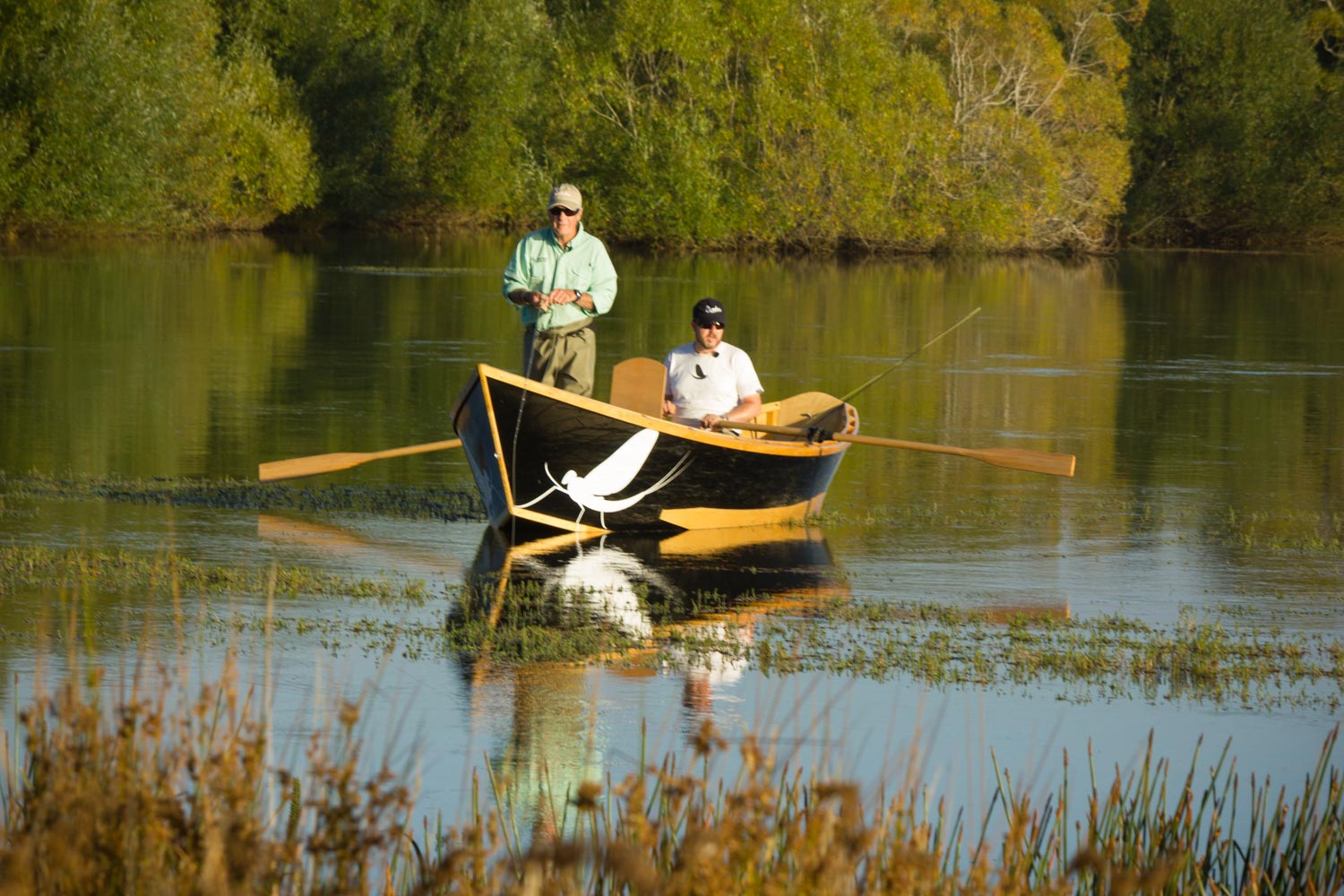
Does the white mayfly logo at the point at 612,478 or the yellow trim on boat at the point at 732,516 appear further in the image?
the yellow trim on boat at the point at 732,516

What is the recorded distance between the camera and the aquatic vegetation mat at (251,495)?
12914 mm

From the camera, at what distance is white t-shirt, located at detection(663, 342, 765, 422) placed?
526 inches

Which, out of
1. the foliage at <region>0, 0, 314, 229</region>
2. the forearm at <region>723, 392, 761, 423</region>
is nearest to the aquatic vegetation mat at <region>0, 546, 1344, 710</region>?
the forearm at <region>723, 392, 761, 423</region>

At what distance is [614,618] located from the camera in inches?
388

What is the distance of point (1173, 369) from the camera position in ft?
83.0

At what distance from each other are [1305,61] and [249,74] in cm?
3420

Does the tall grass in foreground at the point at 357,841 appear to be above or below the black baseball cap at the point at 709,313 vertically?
below

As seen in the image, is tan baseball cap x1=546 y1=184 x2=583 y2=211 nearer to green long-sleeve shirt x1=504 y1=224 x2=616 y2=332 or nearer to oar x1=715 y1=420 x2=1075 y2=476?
green long-sleeve shirt x1=504 y1=224 x2=616 y2=332

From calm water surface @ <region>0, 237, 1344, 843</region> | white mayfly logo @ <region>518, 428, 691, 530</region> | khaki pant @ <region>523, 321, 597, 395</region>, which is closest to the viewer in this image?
calm water surface @ <region>0, 237, 1344, 843</region>

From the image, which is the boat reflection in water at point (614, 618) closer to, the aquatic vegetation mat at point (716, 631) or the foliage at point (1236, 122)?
the aquatic vegetation mat at point (716, 631)

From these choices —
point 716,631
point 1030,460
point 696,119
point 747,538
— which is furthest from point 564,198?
point 696,119

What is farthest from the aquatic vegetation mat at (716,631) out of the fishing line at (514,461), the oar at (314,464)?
the oar at (314,464)

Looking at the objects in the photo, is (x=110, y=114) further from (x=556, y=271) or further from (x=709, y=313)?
(x=709, y=313)

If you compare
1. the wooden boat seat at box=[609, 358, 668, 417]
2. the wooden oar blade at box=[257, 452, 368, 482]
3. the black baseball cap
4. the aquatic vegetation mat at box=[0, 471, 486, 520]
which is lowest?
the aquatic vegetation mat at box=[0, 471, 486, 520]
